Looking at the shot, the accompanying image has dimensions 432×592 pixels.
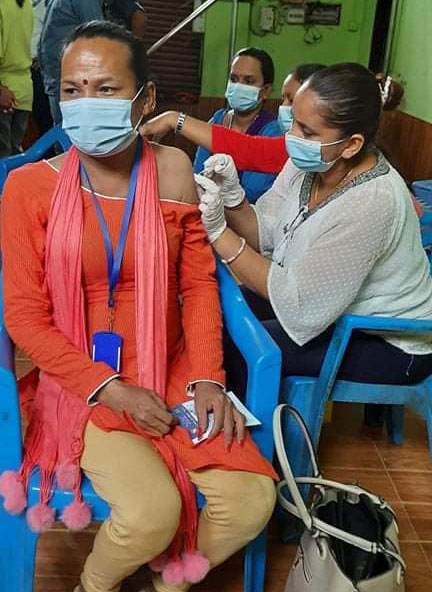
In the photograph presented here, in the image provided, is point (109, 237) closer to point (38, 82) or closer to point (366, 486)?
point (366, 486)

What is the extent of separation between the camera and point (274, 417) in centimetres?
135

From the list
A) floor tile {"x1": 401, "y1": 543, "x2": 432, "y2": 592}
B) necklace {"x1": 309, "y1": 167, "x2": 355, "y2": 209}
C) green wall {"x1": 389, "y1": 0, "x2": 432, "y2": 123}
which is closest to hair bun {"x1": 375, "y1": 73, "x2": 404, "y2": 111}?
green wall {"x1": 389, "y1": 0, "x2": 432, "y2": 123}

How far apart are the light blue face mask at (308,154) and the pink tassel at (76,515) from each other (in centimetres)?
88

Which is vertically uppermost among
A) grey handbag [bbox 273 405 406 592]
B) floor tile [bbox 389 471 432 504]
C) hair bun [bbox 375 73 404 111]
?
hair bun [bbox 375 73 404 111]

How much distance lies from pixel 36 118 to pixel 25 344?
10.8 ft

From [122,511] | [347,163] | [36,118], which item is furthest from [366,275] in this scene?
[36,118]

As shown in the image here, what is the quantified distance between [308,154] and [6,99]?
2112 mm

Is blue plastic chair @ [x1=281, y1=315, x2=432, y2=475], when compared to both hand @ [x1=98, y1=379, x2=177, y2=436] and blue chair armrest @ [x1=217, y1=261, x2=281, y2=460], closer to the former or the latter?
blue chair armrest @ [x1=217, y1=261, x2=281, y2=460]

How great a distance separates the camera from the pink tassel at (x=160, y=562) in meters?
1.32

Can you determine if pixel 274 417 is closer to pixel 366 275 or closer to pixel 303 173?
pixel 366 275

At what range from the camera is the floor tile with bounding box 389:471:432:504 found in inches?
76.3

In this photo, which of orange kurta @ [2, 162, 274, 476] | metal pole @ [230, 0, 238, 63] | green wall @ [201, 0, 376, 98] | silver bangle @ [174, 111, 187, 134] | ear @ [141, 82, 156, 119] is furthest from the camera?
green wall @ [201, 0, 376, 98]

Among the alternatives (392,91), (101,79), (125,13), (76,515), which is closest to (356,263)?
(101,79)

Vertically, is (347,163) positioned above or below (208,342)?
above
